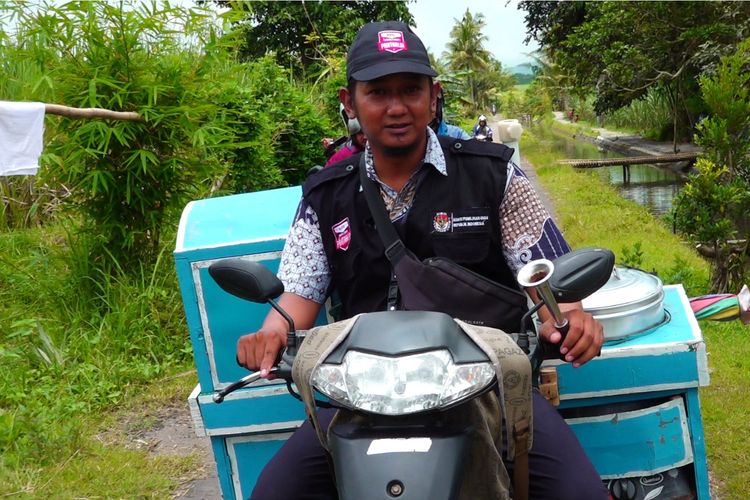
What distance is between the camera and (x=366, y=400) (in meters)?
1.54

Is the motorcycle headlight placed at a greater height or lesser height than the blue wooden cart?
greater

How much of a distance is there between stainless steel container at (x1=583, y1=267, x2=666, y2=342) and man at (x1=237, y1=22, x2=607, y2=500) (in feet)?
0.97

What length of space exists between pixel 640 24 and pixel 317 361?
18.7 metres

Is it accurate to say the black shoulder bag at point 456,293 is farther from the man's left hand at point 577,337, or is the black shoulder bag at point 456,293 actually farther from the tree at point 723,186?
the tree at point 723,186

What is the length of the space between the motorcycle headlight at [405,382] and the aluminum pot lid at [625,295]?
1.03m

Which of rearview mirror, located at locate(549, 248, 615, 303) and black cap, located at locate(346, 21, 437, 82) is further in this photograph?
black cap, located at locate(346, 21, 437, 82)

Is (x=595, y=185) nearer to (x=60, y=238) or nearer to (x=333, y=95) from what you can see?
(x=333, y=95)

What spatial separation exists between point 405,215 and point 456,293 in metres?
0.37

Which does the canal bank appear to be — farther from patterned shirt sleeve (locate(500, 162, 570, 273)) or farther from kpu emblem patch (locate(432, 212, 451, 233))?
kpu emblem patch (locate(432, 212, 451, 233))

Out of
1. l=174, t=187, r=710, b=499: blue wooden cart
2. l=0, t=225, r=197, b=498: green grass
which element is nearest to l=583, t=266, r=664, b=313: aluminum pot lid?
l=174, t=187, r=710, b=499: blue wooden cart

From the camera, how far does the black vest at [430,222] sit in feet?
7.66

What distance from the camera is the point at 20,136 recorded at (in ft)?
15.8

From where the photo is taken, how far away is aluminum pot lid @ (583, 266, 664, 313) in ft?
8.30

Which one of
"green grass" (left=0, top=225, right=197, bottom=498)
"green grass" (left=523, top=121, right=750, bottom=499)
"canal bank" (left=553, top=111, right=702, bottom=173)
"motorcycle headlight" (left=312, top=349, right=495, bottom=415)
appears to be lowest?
"canal bank" (left=553, top=111, right=702, bottom=173)
